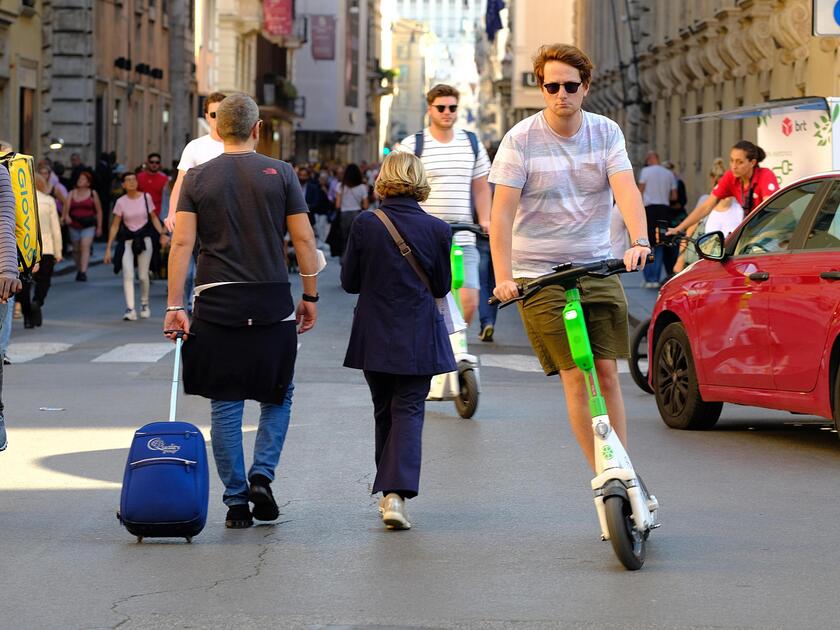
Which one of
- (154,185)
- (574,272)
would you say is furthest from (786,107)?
(574,272)

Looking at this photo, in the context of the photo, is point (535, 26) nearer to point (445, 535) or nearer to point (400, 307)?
point (400, 307)

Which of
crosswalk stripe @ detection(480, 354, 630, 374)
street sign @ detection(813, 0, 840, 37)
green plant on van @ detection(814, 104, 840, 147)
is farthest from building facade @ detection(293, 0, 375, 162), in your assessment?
street sign @ detection(813, 0, 840, 37)

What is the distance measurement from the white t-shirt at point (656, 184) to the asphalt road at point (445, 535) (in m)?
15.9

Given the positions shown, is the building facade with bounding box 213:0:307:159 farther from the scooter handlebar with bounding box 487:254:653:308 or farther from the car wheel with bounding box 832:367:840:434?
the scooter handlebar with bounding box 487:254:653:308

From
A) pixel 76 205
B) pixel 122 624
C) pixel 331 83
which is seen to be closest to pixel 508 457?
pixel 122 624

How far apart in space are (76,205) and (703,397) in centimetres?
1744

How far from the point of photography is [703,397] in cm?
1091

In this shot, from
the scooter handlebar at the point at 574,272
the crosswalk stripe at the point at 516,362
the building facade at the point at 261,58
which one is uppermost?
the building facade at the point at 261,58

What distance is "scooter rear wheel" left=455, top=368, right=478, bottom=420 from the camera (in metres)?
11.5

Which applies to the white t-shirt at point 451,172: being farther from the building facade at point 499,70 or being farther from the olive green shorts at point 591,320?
the building facade at point 499,70

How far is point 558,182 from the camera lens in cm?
735

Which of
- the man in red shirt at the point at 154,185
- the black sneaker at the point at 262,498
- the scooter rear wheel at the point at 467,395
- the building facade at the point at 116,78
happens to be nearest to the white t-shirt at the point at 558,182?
the black sneaker at the point at 262,498

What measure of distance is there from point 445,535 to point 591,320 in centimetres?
107

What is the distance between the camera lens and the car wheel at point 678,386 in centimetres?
1107
